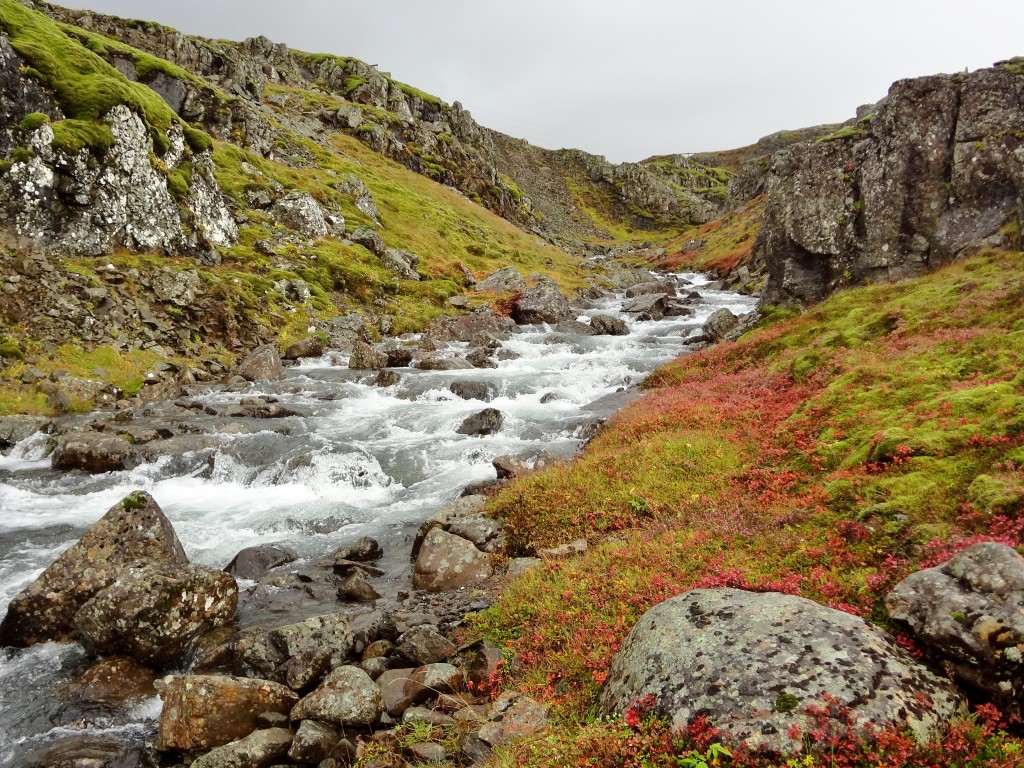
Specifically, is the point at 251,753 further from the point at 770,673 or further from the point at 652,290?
the point at 652,290

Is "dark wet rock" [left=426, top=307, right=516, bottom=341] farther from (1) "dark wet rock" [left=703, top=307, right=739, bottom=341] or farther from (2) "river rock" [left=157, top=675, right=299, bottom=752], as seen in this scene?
(2) "river rock" [left=157, top=675, right=299, bottom=752]

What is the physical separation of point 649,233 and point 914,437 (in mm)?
165702

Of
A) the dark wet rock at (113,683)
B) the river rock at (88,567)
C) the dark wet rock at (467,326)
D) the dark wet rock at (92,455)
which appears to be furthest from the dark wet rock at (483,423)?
the dark wet rock at (467,326)

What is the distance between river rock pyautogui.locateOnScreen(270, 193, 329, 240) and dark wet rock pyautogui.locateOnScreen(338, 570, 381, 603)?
155 feet

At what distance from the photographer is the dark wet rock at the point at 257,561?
13594 mm

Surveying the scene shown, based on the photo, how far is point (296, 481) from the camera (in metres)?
19.5

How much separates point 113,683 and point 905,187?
1427 inches

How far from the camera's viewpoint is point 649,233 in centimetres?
16650

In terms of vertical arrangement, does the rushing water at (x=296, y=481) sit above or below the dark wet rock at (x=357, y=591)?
above

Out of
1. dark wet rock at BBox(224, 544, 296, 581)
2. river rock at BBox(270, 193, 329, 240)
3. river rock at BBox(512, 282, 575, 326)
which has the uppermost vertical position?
river rock at BBox(270, 193, 329, 240)

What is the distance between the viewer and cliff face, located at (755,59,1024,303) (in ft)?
83.0

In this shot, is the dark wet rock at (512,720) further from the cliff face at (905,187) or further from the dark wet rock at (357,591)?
the cliff face at (905,187)

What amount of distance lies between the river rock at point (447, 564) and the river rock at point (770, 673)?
233 inches

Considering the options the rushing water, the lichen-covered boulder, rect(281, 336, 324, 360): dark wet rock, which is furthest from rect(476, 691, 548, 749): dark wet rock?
rect(281, 336, 324, 360): dark wet rock
